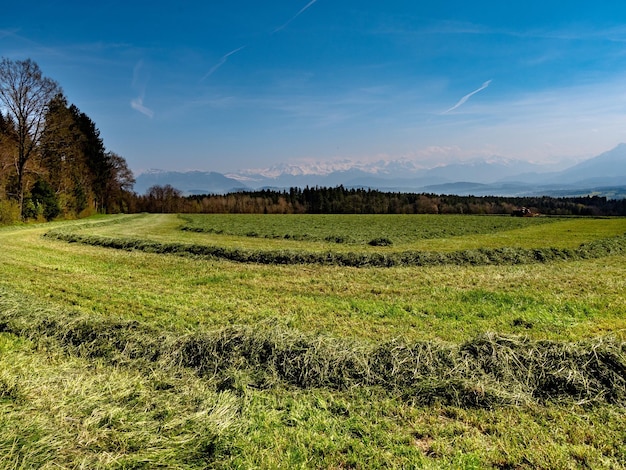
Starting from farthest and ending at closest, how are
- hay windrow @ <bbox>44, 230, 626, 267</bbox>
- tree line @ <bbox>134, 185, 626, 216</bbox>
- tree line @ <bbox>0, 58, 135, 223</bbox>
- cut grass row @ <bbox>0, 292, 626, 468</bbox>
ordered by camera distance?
1. tree line @ <bbox>134, 185, 626, 216</bbox>
2. tree line @ <bbox>0, 58, 135, 223</bbox>
3. hay windrow @ <bbox>44, 230, 626, 267</bbox>
4. cut grass row @ <bbox>0, 292, 626, 468</bbox>

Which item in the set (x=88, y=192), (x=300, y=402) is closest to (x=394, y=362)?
(x=300, y=402)

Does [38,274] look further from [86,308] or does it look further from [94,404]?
[94,404]

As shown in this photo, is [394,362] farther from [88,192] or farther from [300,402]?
[88,192]

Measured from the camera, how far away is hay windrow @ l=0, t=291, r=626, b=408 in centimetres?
410

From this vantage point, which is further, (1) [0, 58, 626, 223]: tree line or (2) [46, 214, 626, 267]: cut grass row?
(1) [0, 58, 626, 223]: tree line

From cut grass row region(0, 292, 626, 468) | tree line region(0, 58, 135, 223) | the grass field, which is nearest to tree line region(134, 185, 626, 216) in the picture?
tree line region(0, 58, 135, 223)

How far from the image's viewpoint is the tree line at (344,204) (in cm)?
7975

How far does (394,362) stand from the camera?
4680 millimetres

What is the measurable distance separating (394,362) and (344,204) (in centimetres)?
7935

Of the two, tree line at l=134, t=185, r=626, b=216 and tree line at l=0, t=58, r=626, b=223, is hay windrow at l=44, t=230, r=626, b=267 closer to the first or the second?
tree line at l=0, t=58, r=626, b=223

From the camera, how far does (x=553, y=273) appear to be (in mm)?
12344

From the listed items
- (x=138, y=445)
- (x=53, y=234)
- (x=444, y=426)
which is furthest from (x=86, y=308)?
(x=53, y=234)

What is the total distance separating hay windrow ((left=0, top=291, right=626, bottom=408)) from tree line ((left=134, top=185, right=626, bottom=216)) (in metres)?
76.3

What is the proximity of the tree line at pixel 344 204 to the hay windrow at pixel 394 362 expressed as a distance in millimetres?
76304
